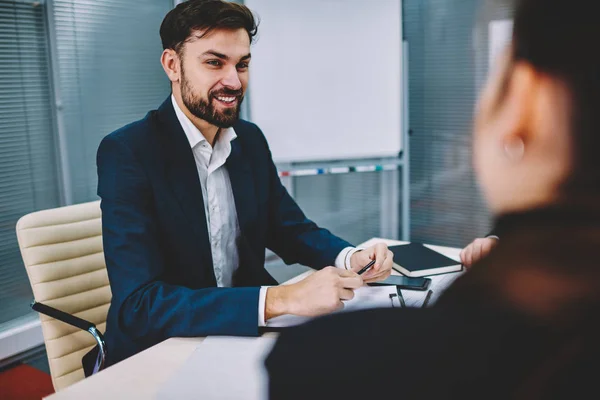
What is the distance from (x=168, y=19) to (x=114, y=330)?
0.91 m

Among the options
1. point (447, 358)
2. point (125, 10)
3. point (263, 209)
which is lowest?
point (263, 209)

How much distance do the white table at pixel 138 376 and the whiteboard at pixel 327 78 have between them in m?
2.14

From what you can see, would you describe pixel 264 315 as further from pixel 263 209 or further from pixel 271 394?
pixel 271 394

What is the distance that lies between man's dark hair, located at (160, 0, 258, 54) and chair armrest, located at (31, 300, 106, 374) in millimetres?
835

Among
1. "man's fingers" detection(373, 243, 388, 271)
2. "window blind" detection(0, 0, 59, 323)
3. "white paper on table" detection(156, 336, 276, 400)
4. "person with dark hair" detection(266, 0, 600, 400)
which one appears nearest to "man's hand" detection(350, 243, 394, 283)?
"man's fingers" detection(373, 243, 388, 271)

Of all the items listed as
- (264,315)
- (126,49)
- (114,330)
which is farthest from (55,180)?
(264,315)

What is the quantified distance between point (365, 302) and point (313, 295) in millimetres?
207

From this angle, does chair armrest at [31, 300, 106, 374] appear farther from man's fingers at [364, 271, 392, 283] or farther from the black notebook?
the black notebook

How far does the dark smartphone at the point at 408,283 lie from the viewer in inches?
59.5

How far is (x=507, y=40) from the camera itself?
41cm

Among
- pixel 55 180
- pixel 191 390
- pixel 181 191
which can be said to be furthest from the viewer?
pixel 55 180

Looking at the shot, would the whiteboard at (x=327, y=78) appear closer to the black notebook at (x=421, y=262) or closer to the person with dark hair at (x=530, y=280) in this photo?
the black notebook at (x=421, y=262)

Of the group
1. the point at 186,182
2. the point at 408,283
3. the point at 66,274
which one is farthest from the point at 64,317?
the point at 408,283

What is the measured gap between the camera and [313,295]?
1.23 meters
